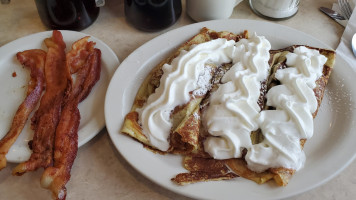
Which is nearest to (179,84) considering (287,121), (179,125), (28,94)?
(179,125)

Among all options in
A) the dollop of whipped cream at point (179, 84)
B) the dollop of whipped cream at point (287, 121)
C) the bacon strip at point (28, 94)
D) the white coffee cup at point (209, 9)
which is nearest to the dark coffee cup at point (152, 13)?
the white coffee cup at point (209, 9)

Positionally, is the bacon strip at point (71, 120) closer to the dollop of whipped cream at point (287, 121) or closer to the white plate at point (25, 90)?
the white plate at point (25, 90)

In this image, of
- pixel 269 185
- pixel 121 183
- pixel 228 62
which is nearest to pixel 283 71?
pixel 228 62

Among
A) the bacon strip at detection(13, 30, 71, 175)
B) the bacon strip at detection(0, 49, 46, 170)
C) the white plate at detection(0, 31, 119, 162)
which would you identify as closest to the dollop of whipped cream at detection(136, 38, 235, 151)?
the white plate at detection(0, 31, 119, 162)

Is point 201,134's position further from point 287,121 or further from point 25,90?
point 25,90

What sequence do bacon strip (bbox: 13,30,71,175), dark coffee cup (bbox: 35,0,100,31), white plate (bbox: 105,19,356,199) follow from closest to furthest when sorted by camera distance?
white plate (bbox: 105,19,356,199) → bacon strip (bbox: 13,30,71,175) → dark coffee cup (bbox: 35,0,100,31)

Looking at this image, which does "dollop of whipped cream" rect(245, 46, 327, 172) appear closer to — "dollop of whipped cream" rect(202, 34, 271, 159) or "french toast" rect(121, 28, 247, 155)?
"dollop of whipped cream" rect(202, 34, 271, 159)
